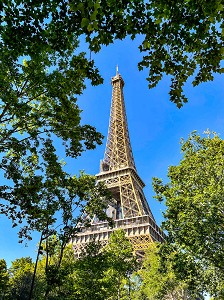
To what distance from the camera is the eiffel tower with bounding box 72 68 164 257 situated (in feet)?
126

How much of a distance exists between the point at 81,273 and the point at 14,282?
2327 cm

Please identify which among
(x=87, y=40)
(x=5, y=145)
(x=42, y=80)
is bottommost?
(x=87, y=40)

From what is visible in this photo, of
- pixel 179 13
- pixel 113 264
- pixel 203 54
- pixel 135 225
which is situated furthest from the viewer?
pixel 135 225

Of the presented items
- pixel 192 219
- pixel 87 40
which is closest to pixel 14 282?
pixel 192 219

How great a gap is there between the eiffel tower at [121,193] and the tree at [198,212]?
52.0 feet

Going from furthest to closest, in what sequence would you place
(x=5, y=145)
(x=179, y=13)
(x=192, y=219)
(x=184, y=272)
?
(x=184, y=272) → (x=192, y=219) → (x=5, y=145) → (x=179, y=13)

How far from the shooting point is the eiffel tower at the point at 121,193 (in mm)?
38406

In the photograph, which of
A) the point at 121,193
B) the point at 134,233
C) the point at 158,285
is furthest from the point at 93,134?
the point at 121,193

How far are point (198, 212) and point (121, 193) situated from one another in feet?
98.3

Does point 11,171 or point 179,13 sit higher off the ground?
point 11,171

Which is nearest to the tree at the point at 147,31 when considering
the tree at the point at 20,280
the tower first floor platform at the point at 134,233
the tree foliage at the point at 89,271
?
the tree foliage at the point at 89,271

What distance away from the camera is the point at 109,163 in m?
52.8

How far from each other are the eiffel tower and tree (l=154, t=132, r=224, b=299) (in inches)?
624

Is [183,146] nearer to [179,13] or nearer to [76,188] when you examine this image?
[76,188]
